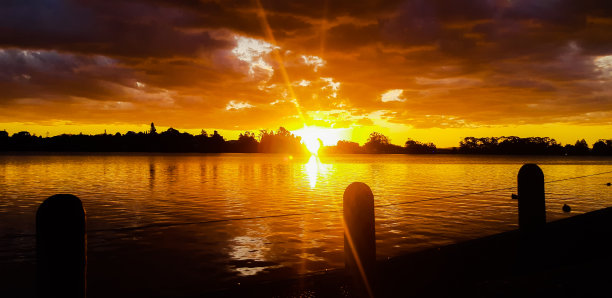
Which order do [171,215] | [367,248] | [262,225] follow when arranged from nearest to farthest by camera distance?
[367,248]
[262,225]
[171,215]

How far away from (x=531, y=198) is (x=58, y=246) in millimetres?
5743

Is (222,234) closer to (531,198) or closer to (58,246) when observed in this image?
(531,198)

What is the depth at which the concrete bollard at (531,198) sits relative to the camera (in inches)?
227

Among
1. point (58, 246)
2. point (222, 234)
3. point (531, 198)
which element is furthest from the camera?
point (222, 234)

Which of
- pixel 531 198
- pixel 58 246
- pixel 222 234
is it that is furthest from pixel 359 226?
pixel 222 234

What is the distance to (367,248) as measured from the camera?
4.04m

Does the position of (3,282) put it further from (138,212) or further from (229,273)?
(138,212)

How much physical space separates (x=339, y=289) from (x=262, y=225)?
55.8ft

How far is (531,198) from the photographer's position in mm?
5801

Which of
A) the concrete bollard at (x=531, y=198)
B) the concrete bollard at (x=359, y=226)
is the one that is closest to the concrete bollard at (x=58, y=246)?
the concrete bollard at (x=359, y=226)

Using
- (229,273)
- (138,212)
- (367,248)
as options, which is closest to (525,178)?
(367,248)

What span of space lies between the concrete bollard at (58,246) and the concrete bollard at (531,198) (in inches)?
215

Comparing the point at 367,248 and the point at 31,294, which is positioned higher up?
the point at 367,248

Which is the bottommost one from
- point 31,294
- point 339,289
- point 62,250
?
point 31,294
